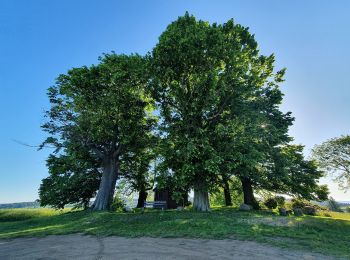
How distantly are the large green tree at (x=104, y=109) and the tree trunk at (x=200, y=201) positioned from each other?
842 centimetres

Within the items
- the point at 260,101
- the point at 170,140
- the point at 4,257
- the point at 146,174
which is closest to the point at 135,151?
the point at 146,174

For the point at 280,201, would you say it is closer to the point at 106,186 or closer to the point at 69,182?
the point at 106,186

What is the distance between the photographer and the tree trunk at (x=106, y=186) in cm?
2476

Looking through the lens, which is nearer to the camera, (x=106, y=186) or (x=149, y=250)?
(x=149, y=250)

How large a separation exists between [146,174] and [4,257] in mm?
22739

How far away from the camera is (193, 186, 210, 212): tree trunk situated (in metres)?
20.3

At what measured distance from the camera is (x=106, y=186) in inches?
1007

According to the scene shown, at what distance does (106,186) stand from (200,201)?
10865 millimetres

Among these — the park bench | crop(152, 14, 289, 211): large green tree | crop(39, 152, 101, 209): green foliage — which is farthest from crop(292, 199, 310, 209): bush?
crop(39, 152, 101, 209): green foliage

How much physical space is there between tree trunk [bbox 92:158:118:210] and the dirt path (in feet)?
47.1

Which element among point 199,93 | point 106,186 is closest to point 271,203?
point 199,93

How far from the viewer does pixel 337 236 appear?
11.8 meters

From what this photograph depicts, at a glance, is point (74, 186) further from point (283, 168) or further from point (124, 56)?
point (283, 168)

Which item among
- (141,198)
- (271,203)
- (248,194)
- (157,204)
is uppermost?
(141,198)
